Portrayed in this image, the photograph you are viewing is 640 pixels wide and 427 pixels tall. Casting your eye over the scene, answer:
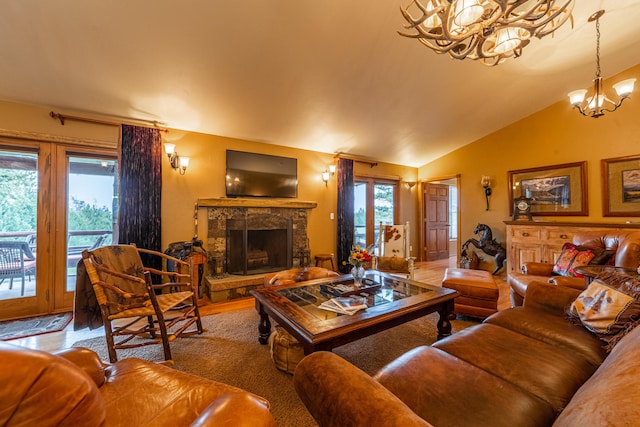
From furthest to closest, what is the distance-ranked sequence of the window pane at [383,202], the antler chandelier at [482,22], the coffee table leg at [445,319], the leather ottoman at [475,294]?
the window pane at [383,202]
the leather ottoman at [475,294]
the coffee table leg at [445,319]
the antler chandelier at [482,22]

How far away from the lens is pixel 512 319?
161 centimetres

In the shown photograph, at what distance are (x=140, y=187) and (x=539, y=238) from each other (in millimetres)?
5923

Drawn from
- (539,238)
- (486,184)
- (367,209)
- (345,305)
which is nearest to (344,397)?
(345,305)

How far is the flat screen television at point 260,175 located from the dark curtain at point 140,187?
964mm

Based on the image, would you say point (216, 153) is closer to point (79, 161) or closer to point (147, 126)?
point (147, 126)

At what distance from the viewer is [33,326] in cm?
258

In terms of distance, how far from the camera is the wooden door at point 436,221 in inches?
239

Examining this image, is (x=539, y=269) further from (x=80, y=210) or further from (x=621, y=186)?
(x=80, y=210)

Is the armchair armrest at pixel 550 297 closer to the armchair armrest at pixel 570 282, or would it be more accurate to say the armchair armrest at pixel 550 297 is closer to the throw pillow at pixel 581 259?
the armchair armrest at pixel 570 282

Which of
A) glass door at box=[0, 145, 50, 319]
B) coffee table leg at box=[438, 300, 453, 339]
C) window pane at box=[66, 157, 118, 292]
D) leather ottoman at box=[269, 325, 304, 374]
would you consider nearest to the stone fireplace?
window pane at box=[66, 157, 118, 292]

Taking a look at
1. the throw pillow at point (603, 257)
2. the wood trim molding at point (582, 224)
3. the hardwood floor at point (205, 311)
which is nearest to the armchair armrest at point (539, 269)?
the throw pillow at point (603, 257)

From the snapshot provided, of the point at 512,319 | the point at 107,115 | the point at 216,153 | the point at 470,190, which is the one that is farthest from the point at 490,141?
the point at 107,115

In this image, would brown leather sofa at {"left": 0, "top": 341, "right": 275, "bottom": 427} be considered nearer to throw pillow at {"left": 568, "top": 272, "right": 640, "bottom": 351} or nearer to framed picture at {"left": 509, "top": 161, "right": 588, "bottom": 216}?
throw pillow at {"left": 568, "top": 272, "right": 640, "bottom": 351}

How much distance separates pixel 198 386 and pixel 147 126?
3536mm
